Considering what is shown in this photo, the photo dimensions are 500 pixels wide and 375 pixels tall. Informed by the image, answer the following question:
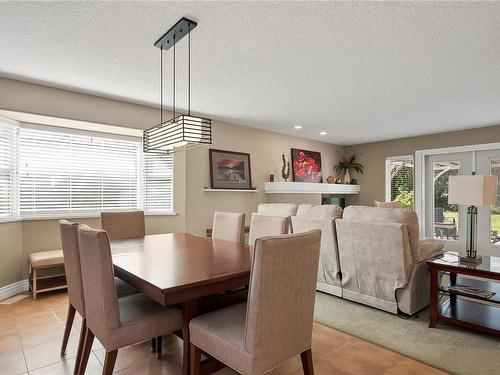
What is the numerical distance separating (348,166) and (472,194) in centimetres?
448

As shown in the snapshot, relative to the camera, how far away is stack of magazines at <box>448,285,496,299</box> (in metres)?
2.47

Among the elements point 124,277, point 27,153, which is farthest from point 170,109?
point 124,277

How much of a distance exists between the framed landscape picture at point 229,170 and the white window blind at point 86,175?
0.70 metres

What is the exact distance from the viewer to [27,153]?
369 centimetres

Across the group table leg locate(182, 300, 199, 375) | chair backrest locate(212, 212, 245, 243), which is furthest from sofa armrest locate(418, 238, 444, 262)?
table leg locate(182, 300, 199, 375)

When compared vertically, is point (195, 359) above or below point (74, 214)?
below

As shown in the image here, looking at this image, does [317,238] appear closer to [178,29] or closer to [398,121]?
[178,29]

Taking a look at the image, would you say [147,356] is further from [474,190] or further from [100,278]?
[474,190]

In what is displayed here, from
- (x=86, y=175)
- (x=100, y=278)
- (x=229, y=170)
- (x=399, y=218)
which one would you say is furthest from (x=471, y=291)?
(x=86, y=175)

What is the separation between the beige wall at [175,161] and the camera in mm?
3346

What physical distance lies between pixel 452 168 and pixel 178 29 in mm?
5785

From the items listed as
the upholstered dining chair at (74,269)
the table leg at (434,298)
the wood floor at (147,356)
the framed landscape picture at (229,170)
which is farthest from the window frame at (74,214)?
the table leg at (434,298)

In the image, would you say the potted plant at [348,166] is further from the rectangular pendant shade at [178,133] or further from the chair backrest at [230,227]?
the rectangular pendant shade at [178,133]

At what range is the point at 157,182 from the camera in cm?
466
